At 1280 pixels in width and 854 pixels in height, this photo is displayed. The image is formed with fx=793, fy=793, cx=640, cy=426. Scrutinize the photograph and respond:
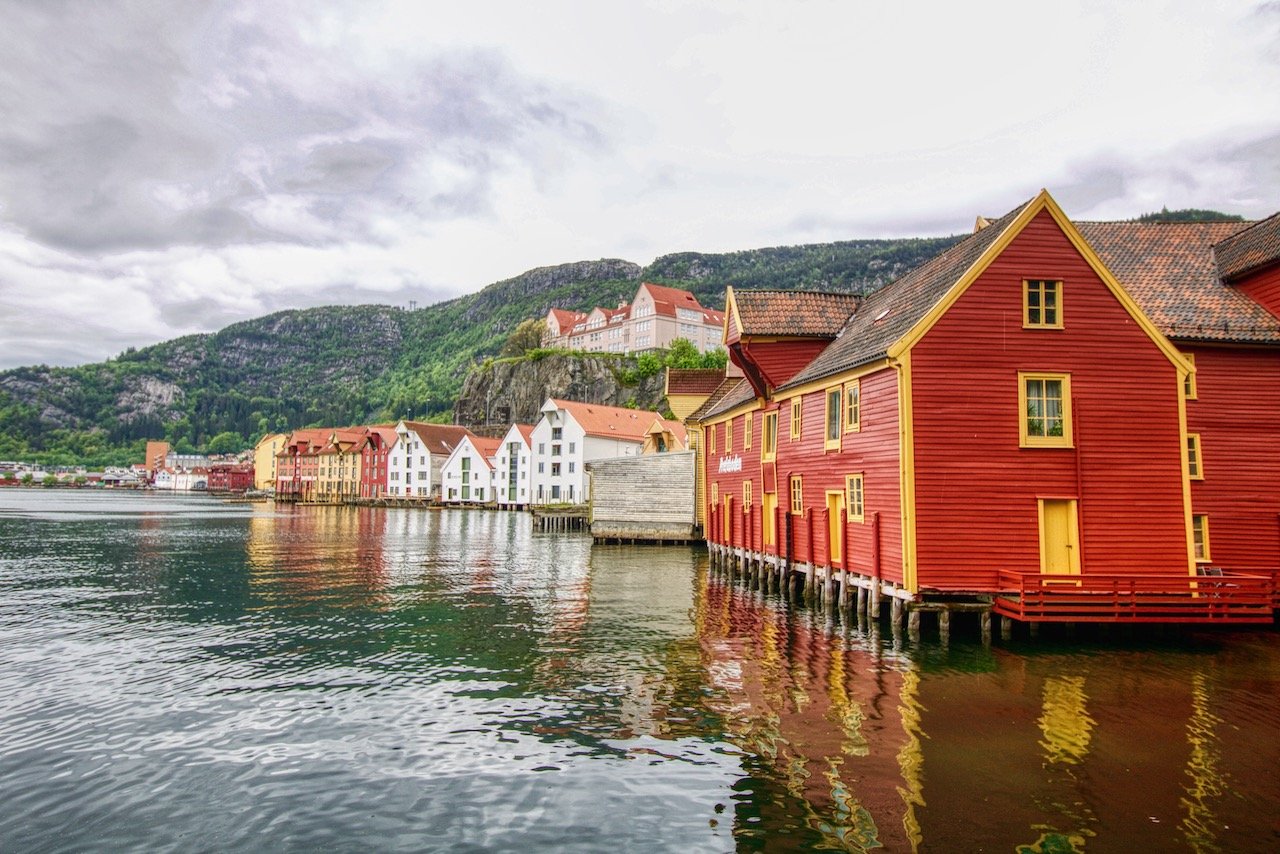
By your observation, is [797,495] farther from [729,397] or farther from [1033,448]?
[729,397]

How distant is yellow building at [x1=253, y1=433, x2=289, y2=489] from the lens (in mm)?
175000

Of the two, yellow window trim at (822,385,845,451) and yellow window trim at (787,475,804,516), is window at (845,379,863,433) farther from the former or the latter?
yellow window trim at (787,475,804,516)

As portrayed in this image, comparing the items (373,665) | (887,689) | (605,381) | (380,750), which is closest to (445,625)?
(373,665)

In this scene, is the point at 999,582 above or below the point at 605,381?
below

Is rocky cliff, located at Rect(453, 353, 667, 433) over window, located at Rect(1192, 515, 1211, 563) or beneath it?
over

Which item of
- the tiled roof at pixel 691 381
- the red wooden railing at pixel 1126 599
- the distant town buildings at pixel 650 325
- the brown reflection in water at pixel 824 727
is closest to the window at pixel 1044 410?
the red wooden railing at pixel 1126 599

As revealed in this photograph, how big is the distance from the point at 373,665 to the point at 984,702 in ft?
43.9

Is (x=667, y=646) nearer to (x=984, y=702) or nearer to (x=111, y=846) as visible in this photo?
(x=984, y=702)

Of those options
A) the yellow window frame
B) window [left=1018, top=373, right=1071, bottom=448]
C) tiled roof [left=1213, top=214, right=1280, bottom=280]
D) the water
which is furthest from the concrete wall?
window [left=1018, top=373, right=1071, bottom=448]

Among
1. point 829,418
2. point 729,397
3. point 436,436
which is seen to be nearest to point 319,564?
point 729,397

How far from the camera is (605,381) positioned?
407 feet

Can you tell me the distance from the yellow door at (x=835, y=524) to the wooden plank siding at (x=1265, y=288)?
14446 mm

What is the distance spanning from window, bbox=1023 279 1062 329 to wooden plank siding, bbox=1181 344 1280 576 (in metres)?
6.65

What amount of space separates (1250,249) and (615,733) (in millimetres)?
25559
